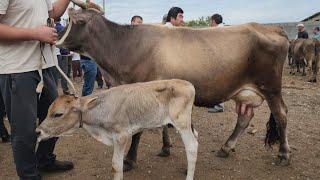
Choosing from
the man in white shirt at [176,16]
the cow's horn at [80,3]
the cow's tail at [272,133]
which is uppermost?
the cow's horn at [80,3]

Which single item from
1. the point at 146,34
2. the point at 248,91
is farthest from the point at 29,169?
the point at 248,91

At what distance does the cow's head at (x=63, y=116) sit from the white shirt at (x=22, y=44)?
0.51 metres

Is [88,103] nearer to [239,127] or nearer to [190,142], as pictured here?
[190,142]

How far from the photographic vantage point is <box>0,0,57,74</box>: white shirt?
13.5 feet

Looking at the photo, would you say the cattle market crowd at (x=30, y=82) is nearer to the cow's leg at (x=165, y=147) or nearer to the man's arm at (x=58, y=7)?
the man's arm at (x=58, y=7)

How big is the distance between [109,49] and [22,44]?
112 centimetres

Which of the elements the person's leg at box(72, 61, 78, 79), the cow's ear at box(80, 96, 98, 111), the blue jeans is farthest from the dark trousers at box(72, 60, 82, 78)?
the cow's ear at box(80, 96, 98, 111)

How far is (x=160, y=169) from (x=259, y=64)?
1.80m

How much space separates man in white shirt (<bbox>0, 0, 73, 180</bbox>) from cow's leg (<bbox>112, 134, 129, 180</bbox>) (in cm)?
87

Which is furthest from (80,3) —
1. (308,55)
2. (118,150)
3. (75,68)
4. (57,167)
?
(308,55)

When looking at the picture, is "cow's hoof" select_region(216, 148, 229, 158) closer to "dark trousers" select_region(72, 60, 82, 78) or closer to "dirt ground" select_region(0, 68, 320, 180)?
"dirt ground" select_region(0, 68, 320, 180)

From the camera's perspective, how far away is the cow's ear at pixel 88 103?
416cm

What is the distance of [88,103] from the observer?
13.7 ft

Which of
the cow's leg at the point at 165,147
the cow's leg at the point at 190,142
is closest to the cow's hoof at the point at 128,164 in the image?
the cow's leg at the point at 165,147
